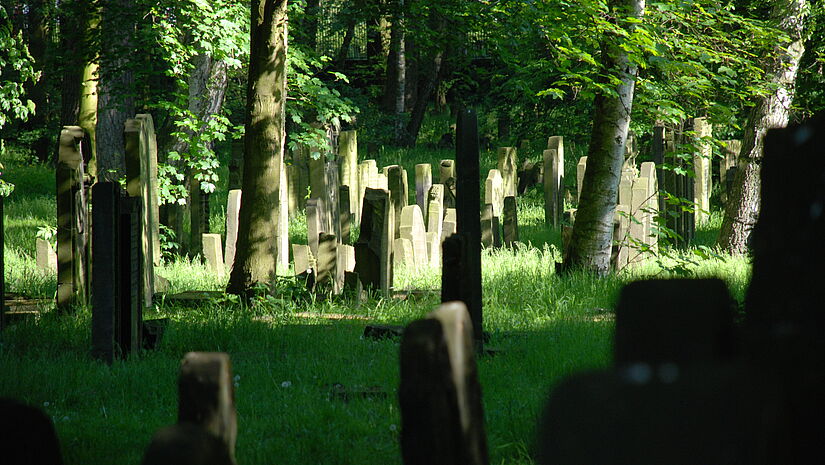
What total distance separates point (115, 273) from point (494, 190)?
348 inches

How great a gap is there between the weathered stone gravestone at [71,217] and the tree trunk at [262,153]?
1.36m

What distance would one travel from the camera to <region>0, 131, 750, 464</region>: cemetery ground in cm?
386

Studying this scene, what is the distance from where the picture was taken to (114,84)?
37.3 feet

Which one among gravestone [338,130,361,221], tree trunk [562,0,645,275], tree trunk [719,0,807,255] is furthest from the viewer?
gravestone [338,130,361,221]

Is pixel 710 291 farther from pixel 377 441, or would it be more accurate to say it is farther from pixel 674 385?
pixel 377 441

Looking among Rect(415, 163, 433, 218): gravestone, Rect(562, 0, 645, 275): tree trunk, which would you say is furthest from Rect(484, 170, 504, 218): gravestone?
Rect(562, 0, 645, 275): tree trunk

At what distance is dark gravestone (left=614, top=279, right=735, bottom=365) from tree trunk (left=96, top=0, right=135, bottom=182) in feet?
28.3

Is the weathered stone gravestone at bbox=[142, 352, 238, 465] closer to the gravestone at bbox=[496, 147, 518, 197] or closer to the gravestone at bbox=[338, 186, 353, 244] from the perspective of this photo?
the gravestone at bbox=[338, 186, 353, 244]

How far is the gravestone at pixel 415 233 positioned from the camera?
9758 mm

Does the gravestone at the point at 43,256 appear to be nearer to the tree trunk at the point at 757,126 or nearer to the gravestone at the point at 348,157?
the gravestone at the point at 348,157

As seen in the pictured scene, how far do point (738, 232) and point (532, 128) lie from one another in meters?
8.51

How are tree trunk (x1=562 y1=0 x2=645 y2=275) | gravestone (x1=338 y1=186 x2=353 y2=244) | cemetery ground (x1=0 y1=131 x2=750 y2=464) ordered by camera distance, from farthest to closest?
gravestone (x1=338 y1=186 x2=353 y2=244), tree trunk (x1=562 y1=0 x2=645 y2=275), cemetery ground (x1=0 y1=131 x2=750 y2=464)

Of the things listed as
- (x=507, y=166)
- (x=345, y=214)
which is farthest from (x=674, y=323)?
(x=507, y=166)

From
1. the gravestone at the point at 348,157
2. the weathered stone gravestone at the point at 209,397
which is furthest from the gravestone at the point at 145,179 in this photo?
the weathered stone gravestone at the point at 209,397
